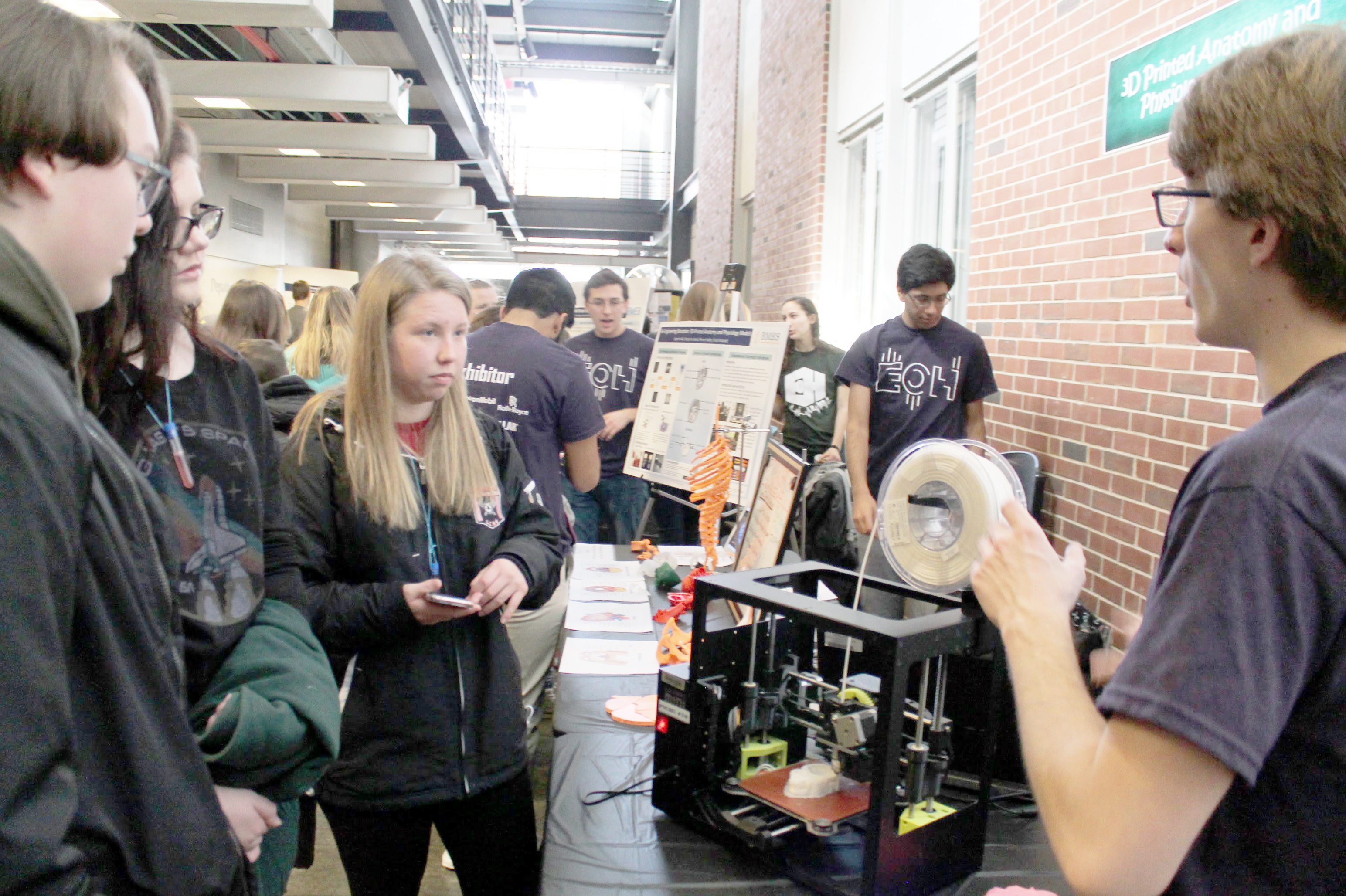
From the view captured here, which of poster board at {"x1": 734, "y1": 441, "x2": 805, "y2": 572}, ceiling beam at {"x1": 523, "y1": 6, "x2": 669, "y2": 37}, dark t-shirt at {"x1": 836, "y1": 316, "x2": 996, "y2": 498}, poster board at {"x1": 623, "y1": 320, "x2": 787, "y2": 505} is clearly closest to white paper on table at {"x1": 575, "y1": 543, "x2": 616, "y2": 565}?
poster board at {"x1": 623, "y1": 320, "x2": 787, "y2": 505}

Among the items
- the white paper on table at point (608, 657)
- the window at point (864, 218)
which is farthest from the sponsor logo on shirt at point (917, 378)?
the window at point (864, 218)

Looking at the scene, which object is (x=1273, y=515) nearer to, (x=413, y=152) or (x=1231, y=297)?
(x=1231, y=297)

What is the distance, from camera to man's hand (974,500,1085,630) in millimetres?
912

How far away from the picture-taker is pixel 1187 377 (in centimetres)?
276

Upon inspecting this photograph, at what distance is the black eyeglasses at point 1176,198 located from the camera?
2.64 feet

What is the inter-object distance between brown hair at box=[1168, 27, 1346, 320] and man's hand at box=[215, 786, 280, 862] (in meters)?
1.15

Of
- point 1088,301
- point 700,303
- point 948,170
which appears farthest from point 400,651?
point 948,170

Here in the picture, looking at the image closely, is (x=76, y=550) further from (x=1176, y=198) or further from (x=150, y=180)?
(x=1176, y=198)

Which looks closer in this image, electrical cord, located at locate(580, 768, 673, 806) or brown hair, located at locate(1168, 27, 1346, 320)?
brown hair, located at locate(1168, 27, 1346, 320)

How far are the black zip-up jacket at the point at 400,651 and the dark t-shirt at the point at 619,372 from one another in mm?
2689

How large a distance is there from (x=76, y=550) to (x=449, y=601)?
0.87 m

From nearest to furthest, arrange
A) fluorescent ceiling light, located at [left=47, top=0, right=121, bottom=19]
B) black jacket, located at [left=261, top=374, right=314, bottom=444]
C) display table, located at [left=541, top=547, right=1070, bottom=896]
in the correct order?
1. display table, located at [left=541, top=547, right=1070, bottom=896]
2. black jacket, located at [left=261, top=374, right=314, bottom=444]
3. fluorescent ceiling light, located at [left=47, top=0, right=121, bottom=19]

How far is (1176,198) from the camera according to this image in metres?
0.89

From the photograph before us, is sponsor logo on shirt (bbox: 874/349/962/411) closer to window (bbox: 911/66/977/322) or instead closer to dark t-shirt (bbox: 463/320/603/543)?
window (bbox: 911/66/977/322)
